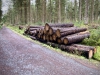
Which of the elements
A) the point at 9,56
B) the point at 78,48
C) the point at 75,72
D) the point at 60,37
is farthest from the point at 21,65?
the point at 60,37

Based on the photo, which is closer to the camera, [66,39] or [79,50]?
[79,50]

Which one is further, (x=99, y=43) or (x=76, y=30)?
(x=76, y=30)

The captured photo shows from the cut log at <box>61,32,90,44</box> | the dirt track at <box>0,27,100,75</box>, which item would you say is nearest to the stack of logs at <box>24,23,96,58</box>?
the cut log at <box>61,32,90,44</box>

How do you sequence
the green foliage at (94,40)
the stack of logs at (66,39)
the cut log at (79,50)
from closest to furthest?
the cut log at (79,50)
the stack of logs at (66,39)
the green foliage at (94,40)

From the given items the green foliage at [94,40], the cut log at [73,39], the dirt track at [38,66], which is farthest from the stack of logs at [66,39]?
the dirt track at [38,66]

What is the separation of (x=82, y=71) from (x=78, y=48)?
294 cm

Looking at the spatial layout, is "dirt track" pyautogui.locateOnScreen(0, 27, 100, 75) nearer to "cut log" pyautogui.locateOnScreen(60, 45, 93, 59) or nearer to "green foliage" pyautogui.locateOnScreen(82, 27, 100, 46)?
"cut log" pyautogui.locateOnScreen(60, 45, 93, 59)

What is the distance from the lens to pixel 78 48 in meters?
9.20

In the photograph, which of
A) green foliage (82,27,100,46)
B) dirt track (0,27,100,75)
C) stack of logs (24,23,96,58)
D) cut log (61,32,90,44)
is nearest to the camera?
dirt track (0,27,100,75)

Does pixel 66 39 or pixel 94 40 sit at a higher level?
pixel 66 39

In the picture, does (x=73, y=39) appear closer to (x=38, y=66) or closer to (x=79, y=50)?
(x=79, y=50)

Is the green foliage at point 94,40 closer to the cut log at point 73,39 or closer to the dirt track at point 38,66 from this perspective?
the cut log at point 73,39

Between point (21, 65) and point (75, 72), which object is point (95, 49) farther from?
point (21, 65)

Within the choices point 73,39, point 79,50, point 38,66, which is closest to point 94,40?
point 73,39
